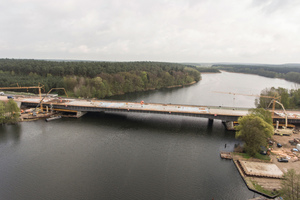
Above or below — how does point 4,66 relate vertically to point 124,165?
A: above

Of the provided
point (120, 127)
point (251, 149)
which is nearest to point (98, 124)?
point (120, 127)

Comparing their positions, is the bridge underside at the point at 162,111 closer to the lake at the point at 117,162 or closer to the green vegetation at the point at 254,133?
the lake at the point at 117,162

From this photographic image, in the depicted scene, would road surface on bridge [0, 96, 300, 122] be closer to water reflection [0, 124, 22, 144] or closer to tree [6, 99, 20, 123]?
tree [6, 99, 20, 123]

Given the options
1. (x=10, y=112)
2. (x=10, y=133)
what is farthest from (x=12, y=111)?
(x=10, y=133)

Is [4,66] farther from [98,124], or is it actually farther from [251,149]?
[251,149]

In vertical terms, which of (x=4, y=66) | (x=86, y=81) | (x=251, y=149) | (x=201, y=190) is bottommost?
(x=201, y=190)

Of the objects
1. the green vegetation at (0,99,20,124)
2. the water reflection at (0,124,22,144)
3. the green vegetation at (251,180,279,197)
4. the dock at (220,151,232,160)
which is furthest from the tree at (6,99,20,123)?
the green vegetation at (251,180,279,197)

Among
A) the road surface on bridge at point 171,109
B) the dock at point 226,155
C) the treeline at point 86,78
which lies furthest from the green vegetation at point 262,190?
the treeline at point 86,78

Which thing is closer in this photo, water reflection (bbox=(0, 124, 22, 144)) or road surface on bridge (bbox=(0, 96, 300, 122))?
water reflection (bbox=(0, 124, 22, 144))
